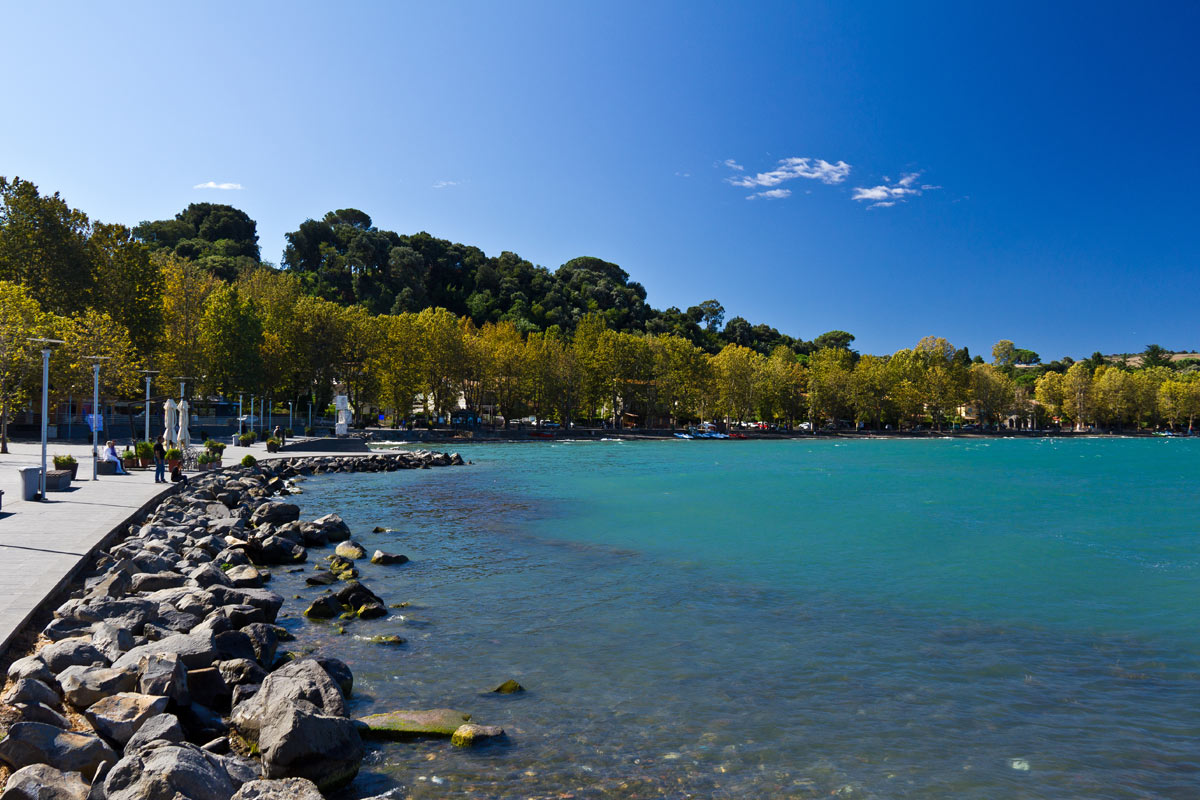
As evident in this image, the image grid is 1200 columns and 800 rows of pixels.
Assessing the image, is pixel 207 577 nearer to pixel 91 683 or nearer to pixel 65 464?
pixel 91 683

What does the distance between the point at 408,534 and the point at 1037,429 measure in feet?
550

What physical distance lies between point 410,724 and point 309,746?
5.10 feet

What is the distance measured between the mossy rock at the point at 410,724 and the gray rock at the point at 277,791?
2.12 metres

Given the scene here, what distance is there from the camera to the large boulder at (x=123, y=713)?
7145 mm

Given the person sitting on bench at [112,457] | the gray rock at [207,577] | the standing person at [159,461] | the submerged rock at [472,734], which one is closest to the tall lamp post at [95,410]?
the person sitting on bench at [112,457]

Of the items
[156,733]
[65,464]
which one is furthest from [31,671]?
[65,464]

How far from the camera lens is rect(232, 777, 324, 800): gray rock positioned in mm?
6059

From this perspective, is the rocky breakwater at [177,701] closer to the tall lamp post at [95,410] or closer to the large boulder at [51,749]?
the large boulder at [51,749]

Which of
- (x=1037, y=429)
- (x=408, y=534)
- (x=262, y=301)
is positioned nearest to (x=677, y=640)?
(x=408, y=534)

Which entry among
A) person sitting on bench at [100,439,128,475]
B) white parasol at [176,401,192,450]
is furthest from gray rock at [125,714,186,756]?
white parasol at [176,401,192,450]

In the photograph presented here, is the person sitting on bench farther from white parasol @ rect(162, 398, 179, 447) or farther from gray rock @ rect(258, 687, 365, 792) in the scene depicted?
gray rock @ rect(258, 687, 365, 792)

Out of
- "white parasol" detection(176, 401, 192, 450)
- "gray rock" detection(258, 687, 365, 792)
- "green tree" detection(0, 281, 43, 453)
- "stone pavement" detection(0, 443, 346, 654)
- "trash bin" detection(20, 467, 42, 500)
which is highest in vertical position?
"green tree" detection(0, 281, 43, 453)

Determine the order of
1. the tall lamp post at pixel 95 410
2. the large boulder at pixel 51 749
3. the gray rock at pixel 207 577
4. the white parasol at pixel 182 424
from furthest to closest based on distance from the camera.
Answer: the white parasol at pixel 182 424 → the tall lamp post at pixel 95 410 → the gray rock at pixel 207 577 → the large boulder at pixel 51 749

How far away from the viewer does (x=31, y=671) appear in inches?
309
